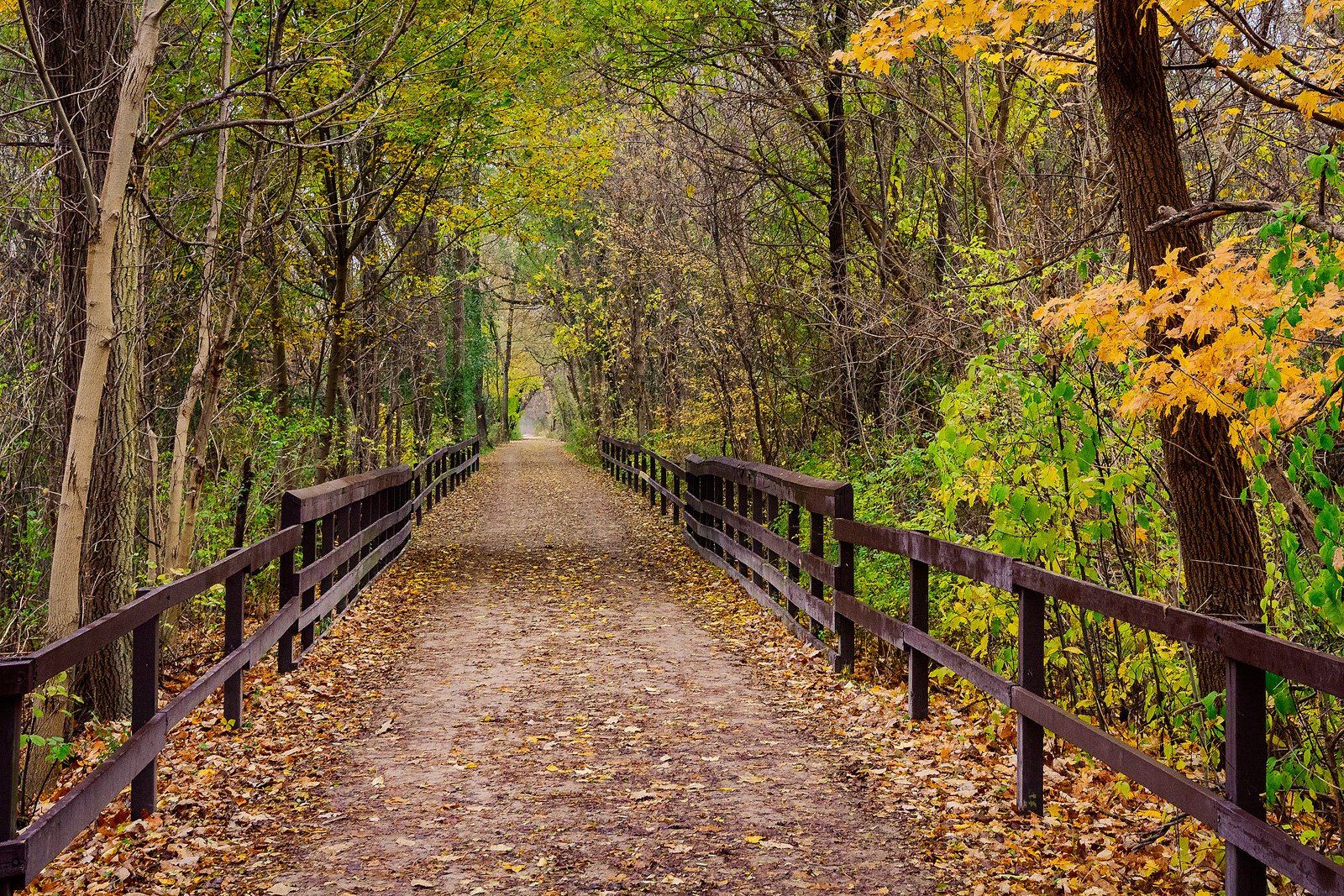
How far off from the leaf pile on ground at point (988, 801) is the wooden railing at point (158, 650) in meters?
3.26

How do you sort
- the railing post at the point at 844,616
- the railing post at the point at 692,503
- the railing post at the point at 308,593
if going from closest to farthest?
the railing post at the point at 844,616
the railing post at the point at 308,593
the railing post at the point at 692,503

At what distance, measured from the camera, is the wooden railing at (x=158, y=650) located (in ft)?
11.4

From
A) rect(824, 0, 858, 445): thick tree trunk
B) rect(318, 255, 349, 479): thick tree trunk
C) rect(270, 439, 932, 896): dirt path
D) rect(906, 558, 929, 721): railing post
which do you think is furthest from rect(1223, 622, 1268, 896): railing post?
rect(318, 255, 349, 479): thick tree trunk

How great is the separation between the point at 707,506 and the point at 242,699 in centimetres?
778

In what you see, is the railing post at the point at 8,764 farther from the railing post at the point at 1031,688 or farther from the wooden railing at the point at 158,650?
the railing post at the point at 1031,688

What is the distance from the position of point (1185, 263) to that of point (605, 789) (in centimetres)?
383

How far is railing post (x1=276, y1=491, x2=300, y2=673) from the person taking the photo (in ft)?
26.6

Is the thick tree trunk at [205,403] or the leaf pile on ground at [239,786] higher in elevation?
the thick tree trunk at [205,403]

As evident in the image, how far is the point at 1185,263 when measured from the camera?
5309mm

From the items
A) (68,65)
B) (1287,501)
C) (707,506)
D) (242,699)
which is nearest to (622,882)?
(1287,501)

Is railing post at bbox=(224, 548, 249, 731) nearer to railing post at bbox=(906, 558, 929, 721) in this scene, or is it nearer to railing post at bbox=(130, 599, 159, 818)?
railing post at bbox=(130, 599, 159, 818)

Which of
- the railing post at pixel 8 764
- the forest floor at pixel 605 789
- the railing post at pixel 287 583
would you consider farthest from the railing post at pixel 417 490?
the railing post at pixel 8 764

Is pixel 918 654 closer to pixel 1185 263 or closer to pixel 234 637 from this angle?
pixel 1185 263

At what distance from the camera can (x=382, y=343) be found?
20.5 metres
